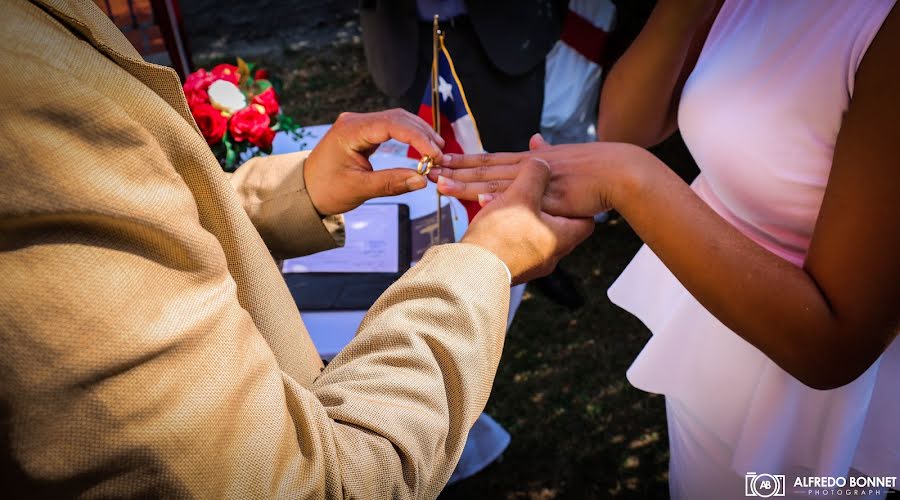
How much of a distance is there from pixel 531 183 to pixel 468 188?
9.8 inches

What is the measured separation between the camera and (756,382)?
1.51 m

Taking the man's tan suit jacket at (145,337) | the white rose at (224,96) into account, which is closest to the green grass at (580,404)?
the white rose at (224,96)

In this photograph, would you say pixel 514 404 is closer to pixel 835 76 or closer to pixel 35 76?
pixel 835 76

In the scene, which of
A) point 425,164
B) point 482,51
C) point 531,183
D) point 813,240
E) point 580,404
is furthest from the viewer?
point 482,51

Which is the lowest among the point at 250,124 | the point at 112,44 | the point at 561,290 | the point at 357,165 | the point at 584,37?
the point at 561,290

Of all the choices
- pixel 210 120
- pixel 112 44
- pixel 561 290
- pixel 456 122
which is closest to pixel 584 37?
pixel 561 290

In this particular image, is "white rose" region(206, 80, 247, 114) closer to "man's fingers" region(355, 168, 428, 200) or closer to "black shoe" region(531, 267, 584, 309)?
"man's fingers" region(355, 168, 428, 200)

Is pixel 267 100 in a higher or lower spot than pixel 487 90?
higher

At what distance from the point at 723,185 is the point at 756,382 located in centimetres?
48

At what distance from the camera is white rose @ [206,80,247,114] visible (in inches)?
91.0

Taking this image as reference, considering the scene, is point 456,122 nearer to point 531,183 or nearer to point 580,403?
point 531,183

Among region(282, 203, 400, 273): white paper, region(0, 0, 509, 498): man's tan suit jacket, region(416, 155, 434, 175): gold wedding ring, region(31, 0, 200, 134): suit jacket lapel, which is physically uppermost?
region(31, 0, 200, 134): suit jacket lapel

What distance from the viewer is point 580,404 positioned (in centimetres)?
321

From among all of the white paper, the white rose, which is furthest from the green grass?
the white rose
